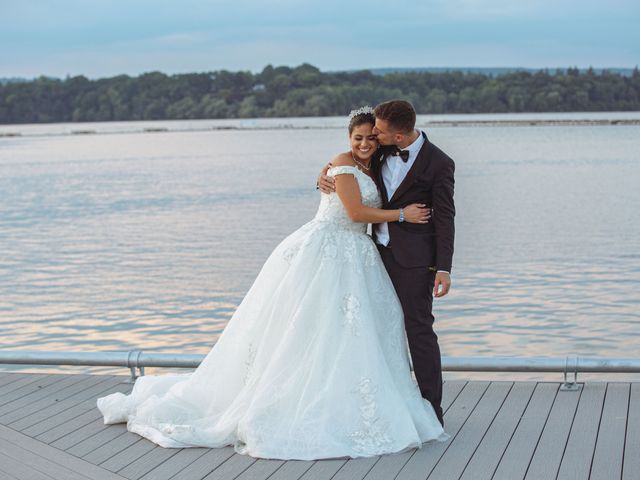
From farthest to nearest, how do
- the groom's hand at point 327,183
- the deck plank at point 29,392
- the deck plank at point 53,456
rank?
the deck plank at point 29,392, the groom's hand at point 327,183, the deck plank at point 53,456

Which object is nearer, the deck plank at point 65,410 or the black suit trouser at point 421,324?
the black suit trouser at point 421,324

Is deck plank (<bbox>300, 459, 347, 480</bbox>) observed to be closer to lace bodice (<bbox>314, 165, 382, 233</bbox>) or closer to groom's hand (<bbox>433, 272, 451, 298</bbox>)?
groom's hand (<bbox>433, 272, 451, 298</bbox>)

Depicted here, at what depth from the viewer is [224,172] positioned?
49312 millimetres

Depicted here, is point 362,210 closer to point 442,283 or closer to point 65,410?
point 442,283

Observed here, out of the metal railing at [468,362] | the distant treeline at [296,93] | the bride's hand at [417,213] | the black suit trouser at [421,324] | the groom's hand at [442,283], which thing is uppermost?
the bride's hand at [417,213]

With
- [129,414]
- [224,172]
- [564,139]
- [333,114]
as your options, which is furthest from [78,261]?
[333,114]

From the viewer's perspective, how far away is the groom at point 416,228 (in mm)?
4973

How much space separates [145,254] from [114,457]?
15.4 m

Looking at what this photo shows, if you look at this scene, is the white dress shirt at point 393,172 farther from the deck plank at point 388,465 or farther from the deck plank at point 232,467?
the deck plank at point 232,467

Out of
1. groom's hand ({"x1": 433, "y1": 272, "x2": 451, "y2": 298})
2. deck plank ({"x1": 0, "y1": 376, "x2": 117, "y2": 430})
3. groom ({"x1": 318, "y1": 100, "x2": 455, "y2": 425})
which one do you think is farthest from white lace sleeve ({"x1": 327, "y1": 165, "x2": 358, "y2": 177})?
deck plank ({"x1": 0, "y1": 376, "x2": 117, "y2": 430})

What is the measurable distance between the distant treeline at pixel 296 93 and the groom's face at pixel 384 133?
86589mm

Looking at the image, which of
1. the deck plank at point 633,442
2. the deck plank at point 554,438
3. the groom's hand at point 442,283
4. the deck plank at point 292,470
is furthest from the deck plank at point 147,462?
the deck plank at point 633,442

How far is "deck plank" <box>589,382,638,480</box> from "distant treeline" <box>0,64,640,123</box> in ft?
282

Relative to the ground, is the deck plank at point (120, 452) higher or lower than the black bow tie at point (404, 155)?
lower
